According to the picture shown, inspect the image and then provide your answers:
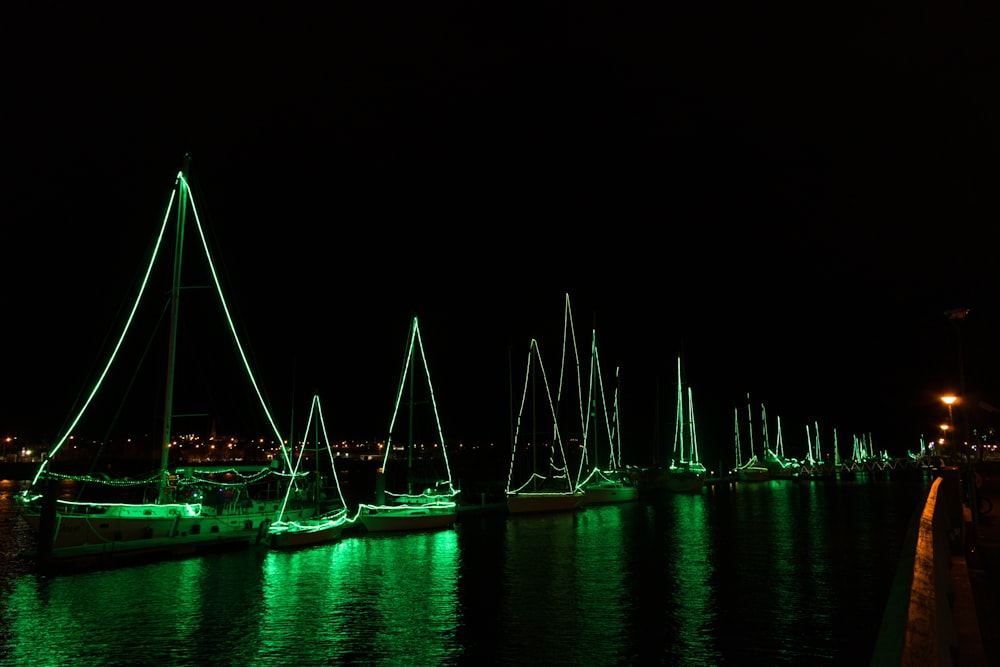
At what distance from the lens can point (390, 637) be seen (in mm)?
22891

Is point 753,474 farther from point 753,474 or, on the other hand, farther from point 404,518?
point 404,518

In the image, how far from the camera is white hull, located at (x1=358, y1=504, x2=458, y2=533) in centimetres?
4797

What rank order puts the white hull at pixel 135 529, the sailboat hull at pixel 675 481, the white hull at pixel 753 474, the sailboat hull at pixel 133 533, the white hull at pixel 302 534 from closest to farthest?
the sailboat hull at pixel 133 533 < the white hull at pixel 135 529 < the white hull at pixel 302 534 < the sailboat hull at pixel 675 481 < the white hull at pixel 753 474

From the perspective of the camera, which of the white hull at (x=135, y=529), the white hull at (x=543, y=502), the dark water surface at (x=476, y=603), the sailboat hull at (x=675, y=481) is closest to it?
the dark water surface at (x=476, y=603)

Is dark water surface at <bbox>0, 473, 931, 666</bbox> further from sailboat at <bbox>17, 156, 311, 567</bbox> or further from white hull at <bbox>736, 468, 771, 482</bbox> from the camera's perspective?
white hull at <bbox>736, 468, 771, 482</bbox>

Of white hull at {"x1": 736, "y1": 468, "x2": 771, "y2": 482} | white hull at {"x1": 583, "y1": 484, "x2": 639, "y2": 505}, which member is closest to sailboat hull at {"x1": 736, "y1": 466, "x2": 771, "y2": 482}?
white hull at {"x1": 736, "y1": 468, "x2": 771, "y2": 482}

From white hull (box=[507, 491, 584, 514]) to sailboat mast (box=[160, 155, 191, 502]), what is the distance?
28.2m

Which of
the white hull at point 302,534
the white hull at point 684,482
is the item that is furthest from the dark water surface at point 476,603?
the white hull at point 684,482

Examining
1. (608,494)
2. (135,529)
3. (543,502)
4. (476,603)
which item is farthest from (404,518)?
(608,494)

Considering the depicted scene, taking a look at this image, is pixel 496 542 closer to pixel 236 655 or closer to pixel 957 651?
pixel 236 655

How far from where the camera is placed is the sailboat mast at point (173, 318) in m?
39.3

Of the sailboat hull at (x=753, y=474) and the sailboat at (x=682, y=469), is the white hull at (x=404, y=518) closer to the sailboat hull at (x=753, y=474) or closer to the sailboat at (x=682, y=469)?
the sailboat at (x=682, y=469)

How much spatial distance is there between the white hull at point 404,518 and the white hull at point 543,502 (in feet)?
36.4

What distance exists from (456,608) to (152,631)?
31.3ft
